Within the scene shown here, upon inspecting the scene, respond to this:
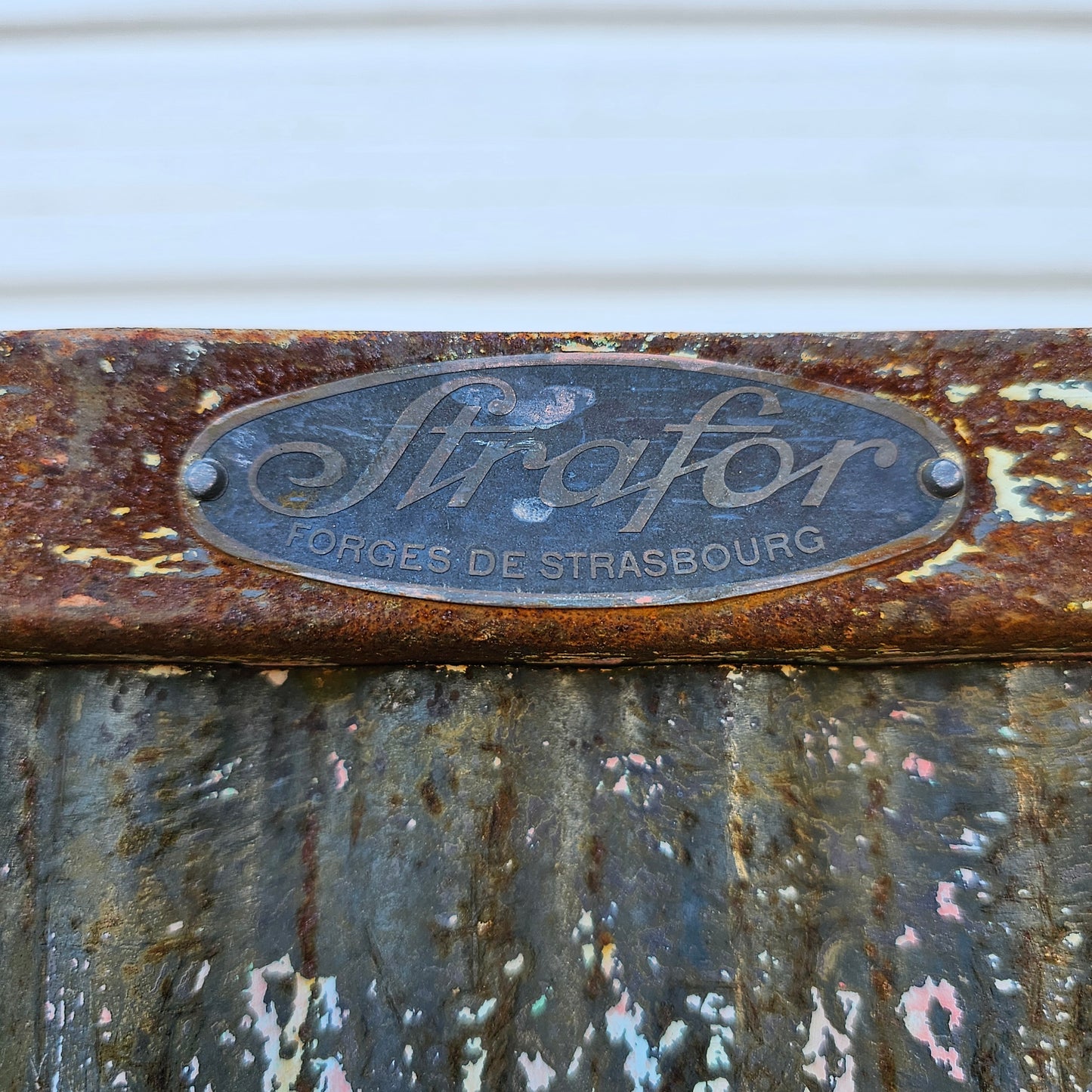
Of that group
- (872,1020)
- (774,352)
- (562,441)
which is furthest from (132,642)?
(872,1020)

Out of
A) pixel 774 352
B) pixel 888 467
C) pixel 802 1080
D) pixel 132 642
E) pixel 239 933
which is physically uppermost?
pixel 774 352

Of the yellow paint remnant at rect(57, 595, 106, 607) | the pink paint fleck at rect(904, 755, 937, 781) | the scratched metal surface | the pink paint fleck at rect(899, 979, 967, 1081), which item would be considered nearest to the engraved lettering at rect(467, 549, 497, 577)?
the scratched metal surface

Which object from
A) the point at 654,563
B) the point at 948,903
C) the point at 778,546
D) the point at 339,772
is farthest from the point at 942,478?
the point at 339,772

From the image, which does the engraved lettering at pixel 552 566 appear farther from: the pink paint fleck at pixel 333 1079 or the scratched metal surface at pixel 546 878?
the pink paint fleck at pixel 333 1079

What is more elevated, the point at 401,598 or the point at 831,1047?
the point at 401,598

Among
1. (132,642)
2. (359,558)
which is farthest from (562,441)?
(132,642)

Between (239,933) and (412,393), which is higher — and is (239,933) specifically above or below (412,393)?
below

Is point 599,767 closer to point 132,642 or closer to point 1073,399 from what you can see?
point 132,642

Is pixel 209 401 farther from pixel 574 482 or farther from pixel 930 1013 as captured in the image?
pixel 930 1013
